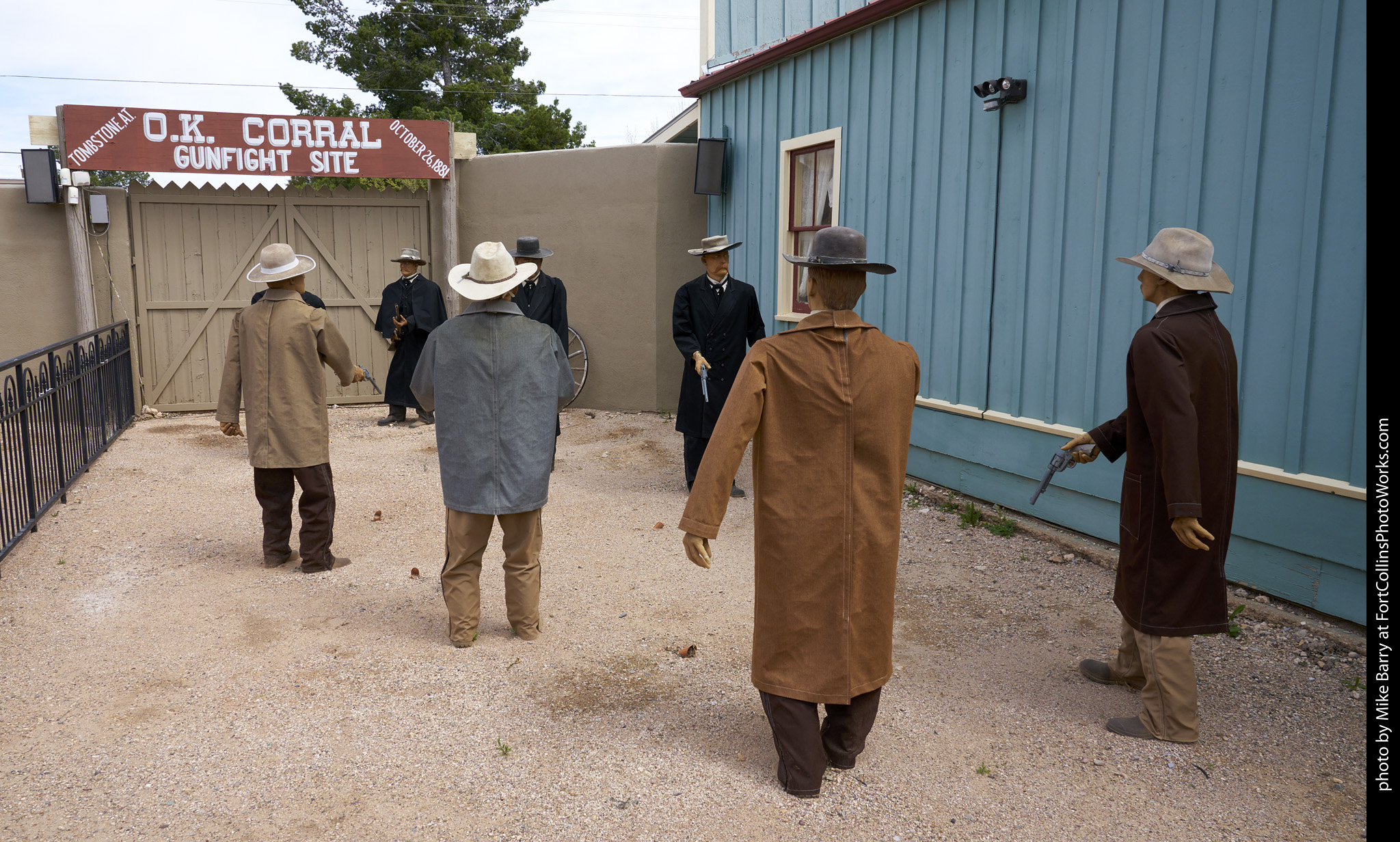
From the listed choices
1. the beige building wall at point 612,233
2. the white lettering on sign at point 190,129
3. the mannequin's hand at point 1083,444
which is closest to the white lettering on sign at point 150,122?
the white lettering on sign at point 190,129

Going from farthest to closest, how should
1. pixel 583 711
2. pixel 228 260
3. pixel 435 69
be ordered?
pixel 435 69, pixel 228 260, pixel 583 711

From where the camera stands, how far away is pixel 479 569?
14.2 ft

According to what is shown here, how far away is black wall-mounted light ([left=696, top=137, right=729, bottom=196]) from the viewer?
9.66 meters

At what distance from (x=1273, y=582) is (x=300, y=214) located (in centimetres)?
965

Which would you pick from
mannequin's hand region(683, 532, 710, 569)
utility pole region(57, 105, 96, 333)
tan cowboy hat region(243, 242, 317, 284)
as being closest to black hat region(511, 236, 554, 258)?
tan cowboy hat region(243, 242, 317, 284)

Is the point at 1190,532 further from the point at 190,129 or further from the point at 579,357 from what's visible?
the point at 190,129

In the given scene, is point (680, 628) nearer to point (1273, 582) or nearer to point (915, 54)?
point (1273, 582)

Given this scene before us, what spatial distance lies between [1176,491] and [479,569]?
287cm

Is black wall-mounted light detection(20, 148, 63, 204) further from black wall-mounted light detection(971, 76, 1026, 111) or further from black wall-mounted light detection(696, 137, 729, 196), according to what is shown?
black wall-mounted light detection(971, 76, 1026, 111)

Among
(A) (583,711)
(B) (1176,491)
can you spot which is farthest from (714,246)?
(B) (1176,491)

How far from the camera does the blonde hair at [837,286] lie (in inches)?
118
